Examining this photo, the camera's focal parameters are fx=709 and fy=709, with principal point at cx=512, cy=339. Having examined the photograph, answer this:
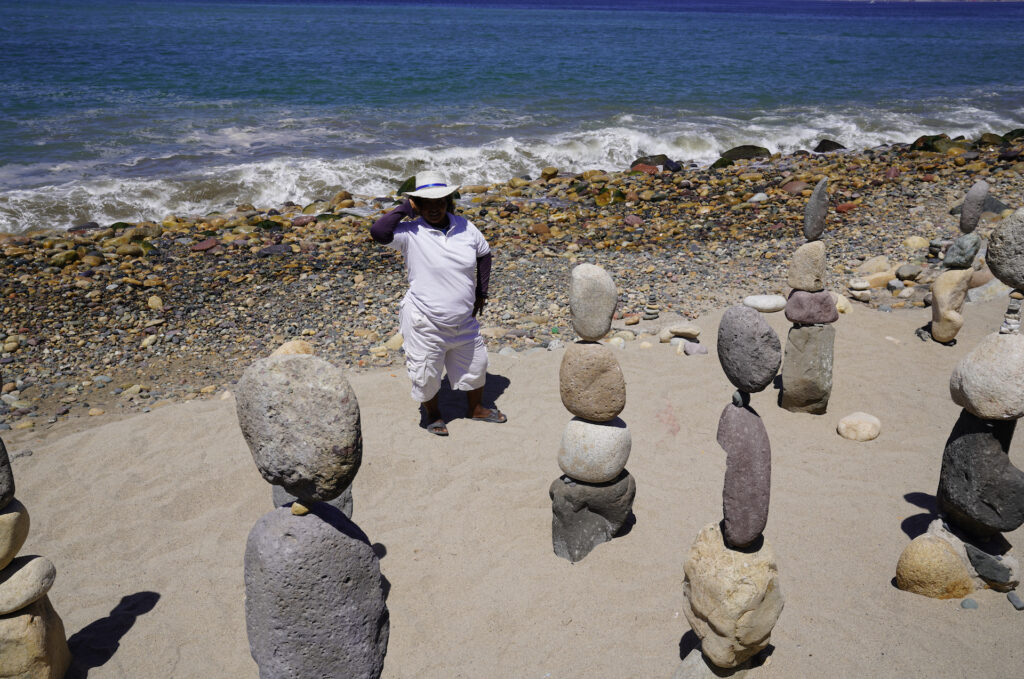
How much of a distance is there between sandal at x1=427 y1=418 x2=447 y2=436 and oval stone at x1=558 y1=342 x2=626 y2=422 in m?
1.62

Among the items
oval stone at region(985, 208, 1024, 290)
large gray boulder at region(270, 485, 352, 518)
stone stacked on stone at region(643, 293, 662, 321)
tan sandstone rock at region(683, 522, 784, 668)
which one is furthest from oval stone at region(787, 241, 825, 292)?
large gray boulder at region(270, 485, 352, 518)

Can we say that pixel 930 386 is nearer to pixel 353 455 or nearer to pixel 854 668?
pixel 854 668

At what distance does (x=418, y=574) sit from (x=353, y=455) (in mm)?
1499

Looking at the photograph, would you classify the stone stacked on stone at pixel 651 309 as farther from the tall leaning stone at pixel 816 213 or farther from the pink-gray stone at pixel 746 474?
the pink-gray stone at pixel 746 474

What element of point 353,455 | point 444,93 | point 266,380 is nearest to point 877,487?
point 353,455

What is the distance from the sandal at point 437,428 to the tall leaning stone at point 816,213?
2.99 meters

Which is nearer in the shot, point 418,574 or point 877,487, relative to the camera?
point 418,574

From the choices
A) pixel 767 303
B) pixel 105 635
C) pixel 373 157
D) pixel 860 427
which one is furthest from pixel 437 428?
pixel 373 157

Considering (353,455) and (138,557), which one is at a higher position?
(353,455)

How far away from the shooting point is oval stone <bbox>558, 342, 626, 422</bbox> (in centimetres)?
375

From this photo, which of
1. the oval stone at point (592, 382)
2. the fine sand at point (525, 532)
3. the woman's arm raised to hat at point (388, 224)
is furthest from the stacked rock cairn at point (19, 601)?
the oval stone at point (592, 382)

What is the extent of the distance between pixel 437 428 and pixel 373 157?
11449 mm

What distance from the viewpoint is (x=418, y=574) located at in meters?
3.93

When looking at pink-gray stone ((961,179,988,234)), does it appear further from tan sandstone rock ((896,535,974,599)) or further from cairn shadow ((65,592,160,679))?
cairn shadow ((65,592,160,679))
